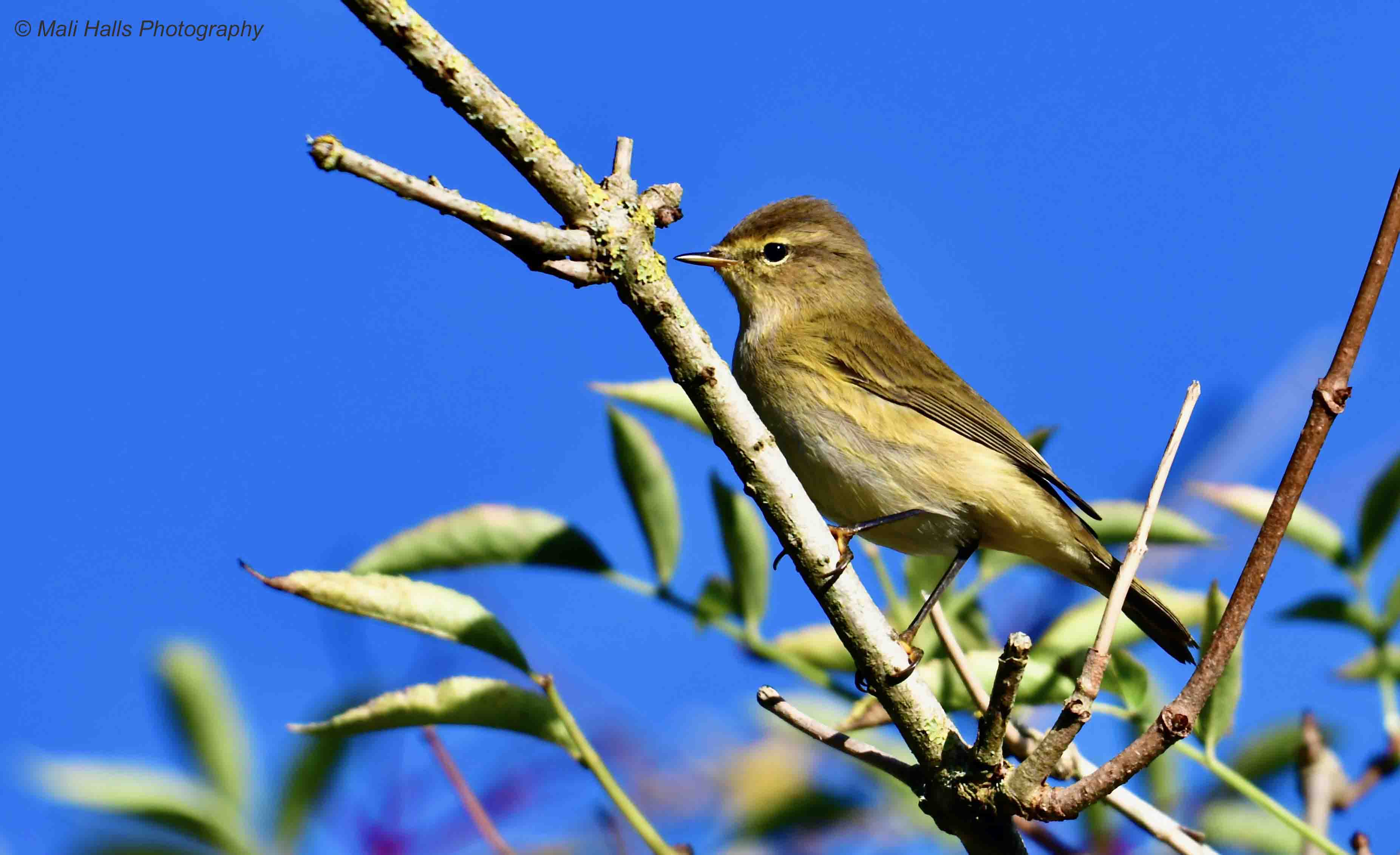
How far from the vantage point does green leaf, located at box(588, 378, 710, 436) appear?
11.0 ft

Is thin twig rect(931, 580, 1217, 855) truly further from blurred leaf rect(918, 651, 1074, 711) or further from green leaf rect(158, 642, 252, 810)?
green leaf rect(158, 642, 252, 810)

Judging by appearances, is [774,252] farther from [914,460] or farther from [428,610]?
[428,610]

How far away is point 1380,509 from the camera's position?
10.3ft

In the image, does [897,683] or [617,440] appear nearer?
[897,683]

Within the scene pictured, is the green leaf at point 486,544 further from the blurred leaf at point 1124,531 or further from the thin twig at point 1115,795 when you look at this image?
the blurred leaf at point 1124,531

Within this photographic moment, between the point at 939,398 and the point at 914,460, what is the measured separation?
0.48 meters

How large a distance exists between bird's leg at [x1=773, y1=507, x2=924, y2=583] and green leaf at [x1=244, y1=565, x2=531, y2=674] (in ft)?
2.09

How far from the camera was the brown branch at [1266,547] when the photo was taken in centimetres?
162

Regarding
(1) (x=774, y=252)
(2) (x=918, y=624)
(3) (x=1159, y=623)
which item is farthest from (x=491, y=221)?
(1) (x=774, y=252)

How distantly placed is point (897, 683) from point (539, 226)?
1094mm

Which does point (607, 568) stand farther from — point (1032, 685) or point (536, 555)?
point (1032, 685)

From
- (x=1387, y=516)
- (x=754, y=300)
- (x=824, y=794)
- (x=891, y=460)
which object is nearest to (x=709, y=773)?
(x=824, y=794)

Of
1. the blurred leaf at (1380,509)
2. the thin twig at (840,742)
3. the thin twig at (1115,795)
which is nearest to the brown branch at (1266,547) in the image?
the thin twig at (1115,795)

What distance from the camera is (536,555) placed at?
3.17 meters
